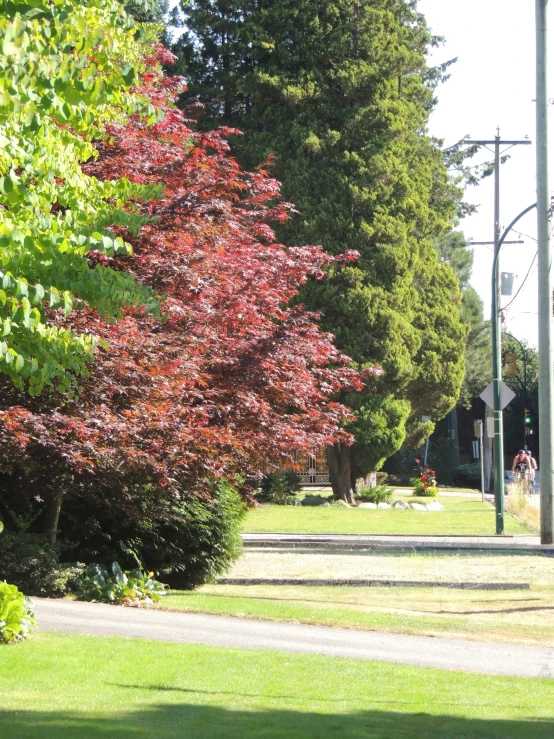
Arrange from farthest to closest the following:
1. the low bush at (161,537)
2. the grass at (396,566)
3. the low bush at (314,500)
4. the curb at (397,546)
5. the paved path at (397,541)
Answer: the low bush at (314,500), the paved path at (397,541), the curb at (397,546), the grass at (396,566), the low bush at (161,537)

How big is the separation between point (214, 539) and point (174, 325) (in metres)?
3.47

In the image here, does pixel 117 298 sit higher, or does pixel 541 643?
pixel 117 298

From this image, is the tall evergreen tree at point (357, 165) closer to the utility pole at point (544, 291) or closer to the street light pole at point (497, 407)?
the street light pole at point (497, 407)

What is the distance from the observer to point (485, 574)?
48.6 feet

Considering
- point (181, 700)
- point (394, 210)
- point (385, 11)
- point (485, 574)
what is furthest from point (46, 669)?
point (385, 11)

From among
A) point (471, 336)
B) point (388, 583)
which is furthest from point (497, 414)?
point (471, 336)

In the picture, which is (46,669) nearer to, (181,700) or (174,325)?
(181,700)

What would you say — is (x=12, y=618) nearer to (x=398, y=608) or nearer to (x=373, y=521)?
(x=398, y=608)

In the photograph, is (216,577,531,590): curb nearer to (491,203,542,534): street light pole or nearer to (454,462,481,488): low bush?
(491,203,542,534): street light pole

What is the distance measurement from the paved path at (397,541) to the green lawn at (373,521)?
3.67ft

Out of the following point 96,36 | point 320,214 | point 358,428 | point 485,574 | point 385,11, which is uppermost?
point 385,11

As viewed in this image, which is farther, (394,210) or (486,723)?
(394,210)

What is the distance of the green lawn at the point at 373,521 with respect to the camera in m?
23.4

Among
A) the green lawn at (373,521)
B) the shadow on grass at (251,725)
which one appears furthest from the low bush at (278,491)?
the shadow on grass at (251,725)
